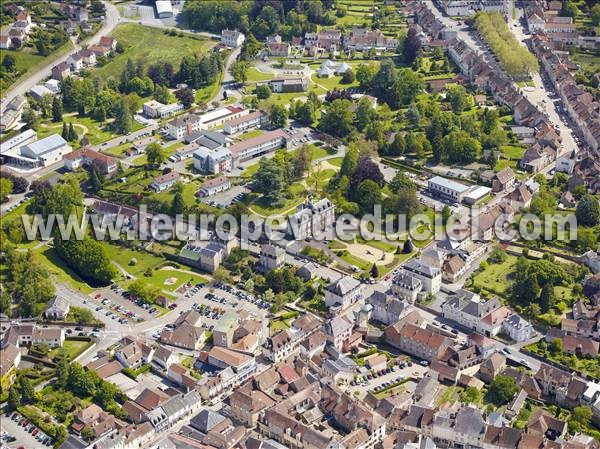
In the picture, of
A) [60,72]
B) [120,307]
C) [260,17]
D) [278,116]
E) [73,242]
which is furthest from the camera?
[260,17]

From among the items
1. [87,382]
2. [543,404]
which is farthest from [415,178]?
[87,382]

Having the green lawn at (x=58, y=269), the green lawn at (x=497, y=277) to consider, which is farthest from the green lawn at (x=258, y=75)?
the green lawn at (x=497, y=277)

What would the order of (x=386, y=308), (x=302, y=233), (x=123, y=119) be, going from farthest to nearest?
(x=123, y=119)
(x=302, y=233)
(x=386, y=308)

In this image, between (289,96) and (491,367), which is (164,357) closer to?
(491,367)

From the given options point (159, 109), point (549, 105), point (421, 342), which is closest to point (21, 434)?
point (421, 342)

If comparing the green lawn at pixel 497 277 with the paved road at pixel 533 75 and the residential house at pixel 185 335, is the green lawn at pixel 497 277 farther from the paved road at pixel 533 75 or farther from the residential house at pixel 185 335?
the residential house at pixel 185 335

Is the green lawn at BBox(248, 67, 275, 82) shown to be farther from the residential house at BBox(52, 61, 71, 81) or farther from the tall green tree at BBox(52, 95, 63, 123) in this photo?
the tall green tree at BBox(52, 95, 63, 123)

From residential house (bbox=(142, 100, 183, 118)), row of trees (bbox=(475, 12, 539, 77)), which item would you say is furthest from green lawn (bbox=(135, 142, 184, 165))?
Answer: row of trees (bbox=(475, 12, 539, 77))

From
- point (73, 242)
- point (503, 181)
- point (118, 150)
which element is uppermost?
point (503, 181)
